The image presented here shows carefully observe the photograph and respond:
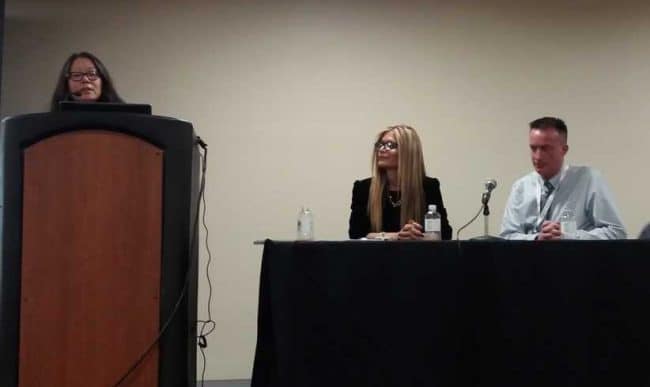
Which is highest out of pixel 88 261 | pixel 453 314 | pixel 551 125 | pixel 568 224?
pixel 551 125

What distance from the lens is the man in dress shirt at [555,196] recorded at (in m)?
2.57

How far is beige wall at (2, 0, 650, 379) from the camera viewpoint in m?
3.46

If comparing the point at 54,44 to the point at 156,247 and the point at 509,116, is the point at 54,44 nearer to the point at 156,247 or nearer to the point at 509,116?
the point at 156,247

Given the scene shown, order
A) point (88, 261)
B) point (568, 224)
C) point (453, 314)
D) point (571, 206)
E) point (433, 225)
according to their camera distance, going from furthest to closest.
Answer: point (571, 206) < point (568, 224) < point (433, 225) < point (453, 314) < point (88, 261)

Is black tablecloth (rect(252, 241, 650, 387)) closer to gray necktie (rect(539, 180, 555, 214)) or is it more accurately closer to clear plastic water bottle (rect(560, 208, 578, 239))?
clear plastic water bottle (rect(560, 208, 578, 239))

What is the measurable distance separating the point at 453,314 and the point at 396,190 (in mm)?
998

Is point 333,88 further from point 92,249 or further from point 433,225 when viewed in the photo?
point 92,249

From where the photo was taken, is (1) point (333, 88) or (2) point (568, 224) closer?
(2) point (568, 224)

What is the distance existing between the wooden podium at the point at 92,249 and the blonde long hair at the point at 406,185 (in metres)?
1.18

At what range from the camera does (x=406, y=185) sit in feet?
8.70

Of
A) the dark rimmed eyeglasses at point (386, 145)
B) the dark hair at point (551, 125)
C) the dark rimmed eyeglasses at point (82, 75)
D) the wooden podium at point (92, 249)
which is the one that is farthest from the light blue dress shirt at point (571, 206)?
the dark rimmed eyeglasses at point (82, 75)

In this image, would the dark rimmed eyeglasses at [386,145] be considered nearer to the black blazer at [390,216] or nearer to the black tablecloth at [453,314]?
the black blazer at [390,216]

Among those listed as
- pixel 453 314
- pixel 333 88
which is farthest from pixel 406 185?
pixel 333 88

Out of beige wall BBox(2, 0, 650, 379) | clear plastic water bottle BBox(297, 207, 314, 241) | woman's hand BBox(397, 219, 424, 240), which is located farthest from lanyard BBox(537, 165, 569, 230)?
clear plastic water bottle BBox(297, 207, 314, 241)
